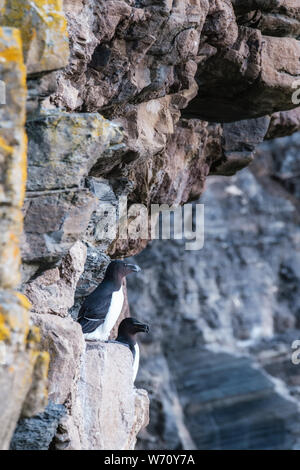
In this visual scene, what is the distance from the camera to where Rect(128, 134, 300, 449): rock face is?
2091 cm

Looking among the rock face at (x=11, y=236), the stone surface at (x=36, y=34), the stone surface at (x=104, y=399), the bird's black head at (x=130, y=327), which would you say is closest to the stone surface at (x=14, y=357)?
the rock face at (x=11, y=236)

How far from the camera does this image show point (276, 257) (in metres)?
28.2

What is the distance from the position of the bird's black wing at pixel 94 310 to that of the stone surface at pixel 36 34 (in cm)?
362

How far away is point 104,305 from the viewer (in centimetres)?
751

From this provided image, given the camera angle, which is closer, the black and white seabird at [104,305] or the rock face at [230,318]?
the black and white seabird at [104,305]

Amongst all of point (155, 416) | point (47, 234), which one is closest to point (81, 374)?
point (47, 234)

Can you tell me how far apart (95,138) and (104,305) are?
10.3 feet

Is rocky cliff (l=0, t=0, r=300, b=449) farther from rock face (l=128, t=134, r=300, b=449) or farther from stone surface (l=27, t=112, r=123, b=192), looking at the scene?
rock face (l=128, t=134, r=300, b=449)

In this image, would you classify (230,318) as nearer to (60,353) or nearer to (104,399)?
(104,399)

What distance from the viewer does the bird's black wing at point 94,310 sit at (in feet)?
24.4

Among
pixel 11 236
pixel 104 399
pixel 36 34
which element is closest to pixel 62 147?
pixel 36 34

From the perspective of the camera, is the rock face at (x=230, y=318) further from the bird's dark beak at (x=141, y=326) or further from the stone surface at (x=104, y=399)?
the stone surface at (x=104, y=399)

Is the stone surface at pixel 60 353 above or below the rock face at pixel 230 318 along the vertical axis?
below

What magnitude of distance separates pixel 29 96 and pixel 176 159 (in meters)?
5.79
